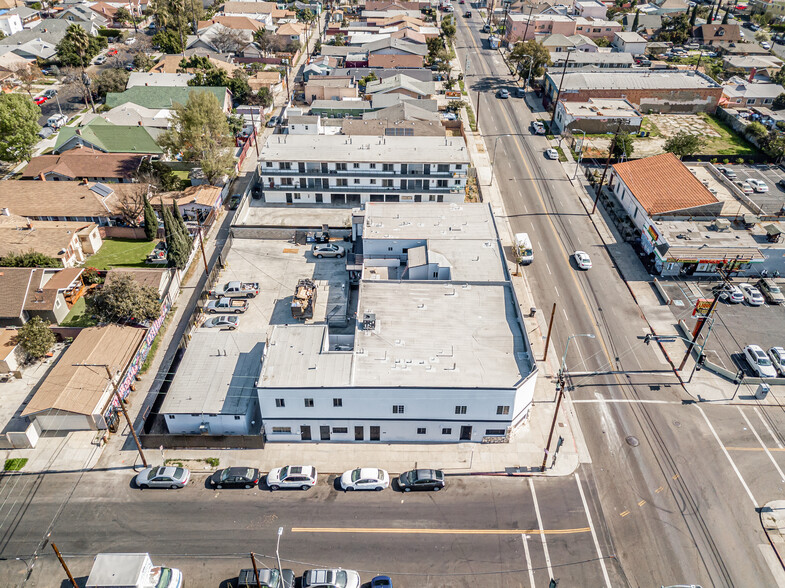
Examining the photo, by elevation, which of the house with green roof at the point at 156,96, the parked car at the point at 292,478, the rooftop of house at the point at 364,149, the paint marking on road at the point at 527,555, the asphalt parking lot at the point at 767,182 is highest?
the rooftop of house at the point at 364,149

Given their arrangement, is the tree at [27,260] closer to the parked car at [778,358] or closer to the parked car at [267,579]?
the parked car at [267,579]

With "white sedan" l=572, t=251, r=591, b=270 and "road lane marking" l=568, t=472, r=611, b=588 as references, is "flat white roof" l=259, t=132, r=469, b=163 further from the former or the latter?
"road lane marking" l=568, t=472, r=611, b=588

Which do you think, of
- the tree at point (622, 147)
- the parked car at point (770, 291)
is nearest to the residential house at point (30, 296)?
the parked car at point (770, 291)

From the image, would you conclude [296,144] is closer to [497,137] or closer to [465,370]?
[497,137]

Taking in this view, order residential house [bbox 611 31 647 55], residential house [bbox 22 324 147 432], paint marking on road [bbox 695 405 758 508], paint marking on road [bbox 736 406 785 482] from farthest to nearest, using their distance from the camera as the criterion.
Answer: residential house [bbox 611 31 647 55], residential house [bbox 22 324 147 432], paint marking on road [bbox 736 406 785 482], paint marking on road [bbox 695 405 758 508]

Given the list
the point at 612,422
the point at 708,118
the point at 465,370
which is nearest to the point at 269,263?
the point at 465,370

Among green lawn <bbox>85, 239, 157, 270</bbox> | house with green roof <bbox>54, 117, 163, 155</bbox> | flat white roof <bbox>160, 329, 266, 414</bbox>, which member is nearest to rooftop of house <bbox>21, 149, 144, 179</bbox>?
house with green roof <bbox>54, 117, 163, 155</bbox>
